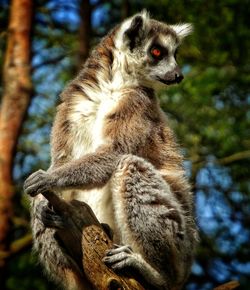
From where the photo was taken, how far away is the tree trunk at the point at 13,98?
36.7 ft

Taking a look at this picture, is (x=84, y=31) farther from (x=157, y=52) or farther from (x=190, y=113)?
(x=157, y=52)

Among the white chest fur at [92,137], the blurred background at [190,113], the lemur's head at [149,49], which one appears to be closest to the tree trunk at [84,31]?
the blurred background at [190,113]

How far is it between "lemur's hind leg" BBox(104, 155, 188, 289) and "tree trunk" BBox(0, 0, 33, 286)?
4.96 metres

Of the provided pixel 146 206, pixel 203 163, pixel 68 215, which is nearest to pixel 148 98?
pixel 146 206

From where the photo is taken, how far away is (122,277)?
609cm

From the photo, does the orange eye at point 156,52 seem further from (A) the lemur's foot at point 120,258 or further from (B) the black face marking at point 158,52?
(A) the lemur's foot at point 120,258

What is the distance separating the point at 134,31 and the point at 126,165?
1.93m

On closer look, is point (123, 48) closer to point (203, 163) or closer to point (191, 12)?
point (203, 163)

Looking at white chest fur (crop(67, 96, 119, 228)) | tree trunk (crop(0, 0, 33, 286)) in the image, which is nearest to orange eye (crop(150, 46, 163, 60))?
white chest fur (crop(67, 96, 119, 228))

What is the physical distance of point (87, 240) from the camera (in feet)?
19.6

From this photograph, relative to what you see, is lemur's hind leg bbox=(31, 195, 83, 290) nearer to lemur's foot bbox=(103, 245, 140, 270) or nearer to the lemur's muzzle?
lemur's foot bbox=(103, 245, 140, 270)

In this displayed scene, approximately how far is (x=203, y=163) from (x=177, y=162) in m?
4.39

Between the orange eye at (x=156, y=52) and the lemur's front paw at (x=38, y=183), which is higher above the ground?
the orange eye at (x=156, y=52)

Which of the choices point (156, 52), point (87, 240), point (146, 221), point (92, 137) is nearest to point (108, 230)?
point (146, 221)
